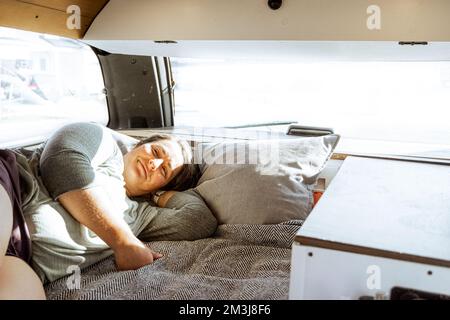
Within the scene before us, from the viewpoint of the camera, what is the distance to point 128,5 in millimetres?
1815

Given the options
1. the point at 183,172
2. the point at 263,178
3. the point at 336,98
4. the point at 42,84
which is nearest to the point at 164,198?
the point at 183,172

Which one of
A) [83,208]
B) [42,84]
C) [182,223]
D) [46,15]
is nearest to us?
[83,208]

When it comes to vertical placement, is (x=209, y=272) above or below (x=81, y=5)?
below

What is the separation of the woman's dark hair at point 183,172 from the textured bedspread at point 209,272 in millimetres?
312

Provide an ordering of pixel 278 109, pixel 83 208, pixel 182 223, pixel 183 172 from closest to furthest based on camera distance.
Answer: pixel 83 208 → pixel 182 223 → pixel 183 172 → pixel 278 109

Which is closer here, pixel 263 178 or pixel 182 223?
pixel 182 223

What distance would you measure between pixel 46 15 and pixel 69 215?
2.72 ft

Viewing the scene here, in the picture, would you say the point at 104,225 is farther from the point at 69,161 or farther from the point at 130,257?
the point at 69,161

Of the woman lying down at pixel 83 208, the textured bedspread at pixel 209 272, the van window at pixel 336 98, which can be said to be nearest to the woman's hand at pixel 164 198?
the woman lying down at pixel 83 208

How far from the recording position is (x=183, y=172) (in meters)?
1.84

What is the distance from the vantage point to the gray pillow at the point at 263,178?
1.63 meters

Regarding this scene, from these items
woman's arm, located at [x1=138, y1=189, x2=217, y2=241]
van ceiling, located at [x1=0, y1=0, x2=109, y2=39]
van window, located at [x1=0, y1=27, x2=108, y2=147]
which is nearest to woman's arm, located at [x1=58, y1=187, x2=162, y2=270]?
woman's arm, located at [x1=138, y1=189, x2=217, y2=241]

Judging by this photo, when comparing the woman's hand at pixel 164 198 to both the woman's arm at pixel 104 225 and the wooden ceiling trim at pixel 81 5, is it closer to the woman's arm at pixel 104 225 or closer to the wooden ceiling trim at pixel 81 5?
the woman's arm at pixel 104 225
